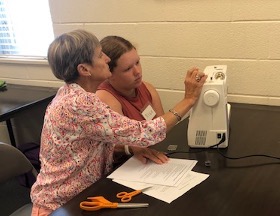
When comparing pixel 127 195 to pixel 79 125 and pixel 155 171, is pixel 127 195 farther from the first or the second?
pixel 79 125

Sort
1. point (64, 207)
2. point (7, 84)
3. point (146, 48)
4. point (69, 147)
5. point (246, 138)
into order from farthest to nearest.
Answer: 1. point (7, 84)
2. point (146, 48)
3. point (246, 138)
4. point (69, 147)
5. point (64, 207)

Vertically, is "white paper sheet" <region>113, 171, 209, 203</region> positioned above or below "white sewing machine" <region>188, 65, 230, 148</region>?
below

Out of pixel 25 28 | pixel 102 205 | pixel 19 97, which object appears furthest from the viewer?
pixel 25 28

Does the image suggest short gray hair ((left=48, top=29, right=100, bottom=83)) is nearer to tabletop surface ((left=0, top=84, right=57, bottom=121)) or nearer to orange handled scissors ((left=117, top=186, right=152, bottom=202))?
orange handled scissors ((left=117, top=186, right=152, bottom=202))

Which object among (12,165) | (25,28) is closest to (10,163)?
(12,165)

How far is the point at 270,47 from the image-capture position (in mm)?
1787

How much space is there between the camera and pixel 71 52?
1276 millimetres

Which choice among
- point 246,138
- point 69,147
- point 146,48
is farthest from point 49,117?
point 146,48

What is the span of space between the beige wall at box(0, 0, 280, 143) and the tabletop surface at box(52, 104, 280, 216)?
41 centimetres

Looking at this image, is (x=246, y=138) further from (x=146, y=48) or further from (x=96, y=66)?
(x=146, y=48)

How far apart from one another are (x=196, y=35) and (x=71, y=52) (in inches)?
35.1

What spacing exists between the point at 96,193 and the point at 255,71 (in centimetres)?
114

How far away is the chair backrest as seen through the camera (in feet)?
5.08

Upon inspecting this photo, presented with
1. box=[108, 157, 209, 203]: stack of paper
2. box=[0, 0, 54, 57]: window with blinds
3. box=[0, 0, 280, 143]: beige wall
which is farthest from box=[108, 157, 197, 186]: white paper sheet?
box=[0, 0, 54, 57]: window with blinds
